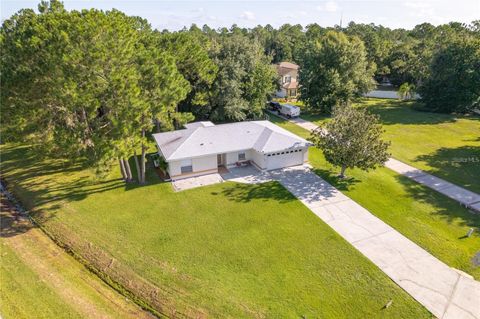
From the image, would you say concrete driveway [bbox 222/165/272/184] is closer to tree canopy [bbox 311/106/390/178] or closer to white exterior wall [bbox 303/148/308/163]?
white exterior wall [bbox 303/148/308/163]

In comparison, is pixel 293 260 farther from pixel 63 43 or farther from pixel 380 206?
pixel 63 43

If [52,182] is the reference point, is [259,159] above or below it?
above

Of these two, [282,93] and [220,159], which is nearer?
[220,159]

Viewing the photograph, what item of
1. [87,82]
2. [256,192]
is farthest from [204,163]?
[87,82]

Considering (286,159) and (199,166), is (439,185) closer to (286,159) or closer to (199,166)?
(286,159)

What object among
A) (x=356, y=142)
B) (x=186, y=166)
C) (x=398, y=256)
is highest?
(x=356, y=142)

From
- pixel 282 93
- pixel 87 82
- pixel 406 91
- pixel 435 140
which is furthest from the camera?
pixel 282 93

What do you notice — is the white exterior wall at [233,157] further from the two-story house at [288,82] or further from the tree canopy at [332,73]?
the two-story house at [288,82]
